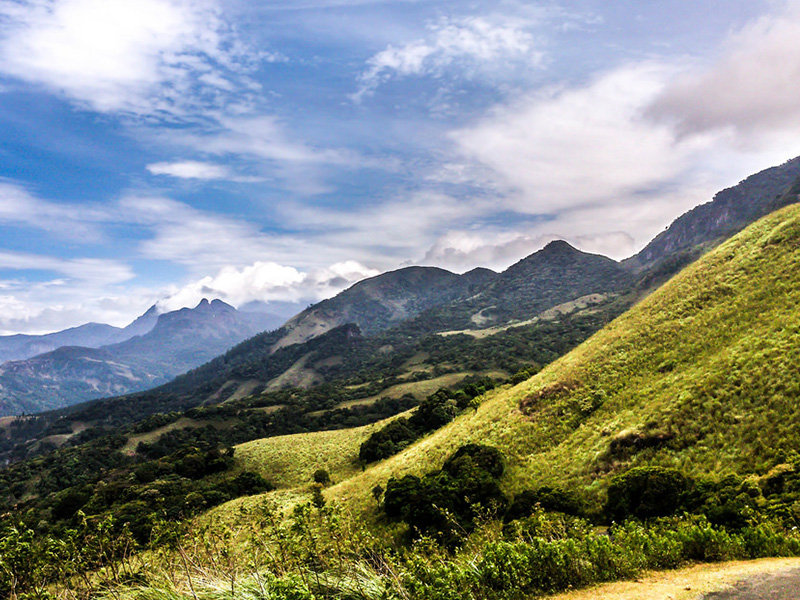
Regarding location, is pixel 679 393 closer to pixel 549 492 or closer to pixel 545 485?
pixel 545 485

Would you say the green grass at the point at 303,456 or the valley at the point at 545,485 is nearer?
the valley at the point at 545,485

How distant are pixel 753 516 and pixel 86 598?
2384 cm

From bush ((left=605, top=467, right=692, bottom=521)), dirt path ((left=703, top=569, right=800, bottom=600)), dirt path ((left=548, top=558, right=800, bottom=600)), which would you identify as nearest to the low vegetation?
bush ((left=605, top=467, right=692, bottom=521))

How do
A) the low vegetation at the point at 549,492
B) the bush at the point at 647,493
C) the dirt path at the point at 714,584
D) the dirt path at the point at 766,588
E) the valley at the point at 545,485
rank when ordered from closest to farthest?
1. the dirt path at the point at 766,588
2. the dirt path at the point at 714,584
3. the low vegetation at the point at 549,492
4. the valley at the point at 545,485
5. the bush at the point at 647,493

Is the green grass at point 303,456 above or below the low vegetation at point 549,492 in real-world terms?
below

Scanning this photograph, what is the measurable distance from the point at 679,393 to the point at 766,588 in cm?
2165

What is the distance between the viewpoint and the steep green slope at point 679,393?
77.2 feet

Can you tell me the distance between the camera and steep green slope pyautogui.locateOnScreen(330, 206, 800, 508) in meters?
23.5

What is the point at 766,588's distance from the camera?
1035 centimetres

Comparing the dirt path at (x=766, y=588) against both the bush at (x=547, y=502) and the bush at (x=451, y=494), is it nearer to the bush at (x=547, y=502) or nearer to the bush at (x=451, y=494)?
the bush at (x=547, y=502)

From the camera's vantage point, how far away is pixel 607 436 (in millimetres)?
29734

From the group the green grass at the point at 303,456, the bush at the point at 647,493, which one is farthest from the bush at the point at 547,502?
the green grass at the point at 303,456

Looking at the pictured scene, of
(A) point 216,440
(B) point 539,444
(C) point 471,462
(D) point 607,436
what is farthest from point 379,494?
(A) point 216,440

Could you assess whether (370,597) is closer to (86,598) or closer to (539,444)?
(86,598)
